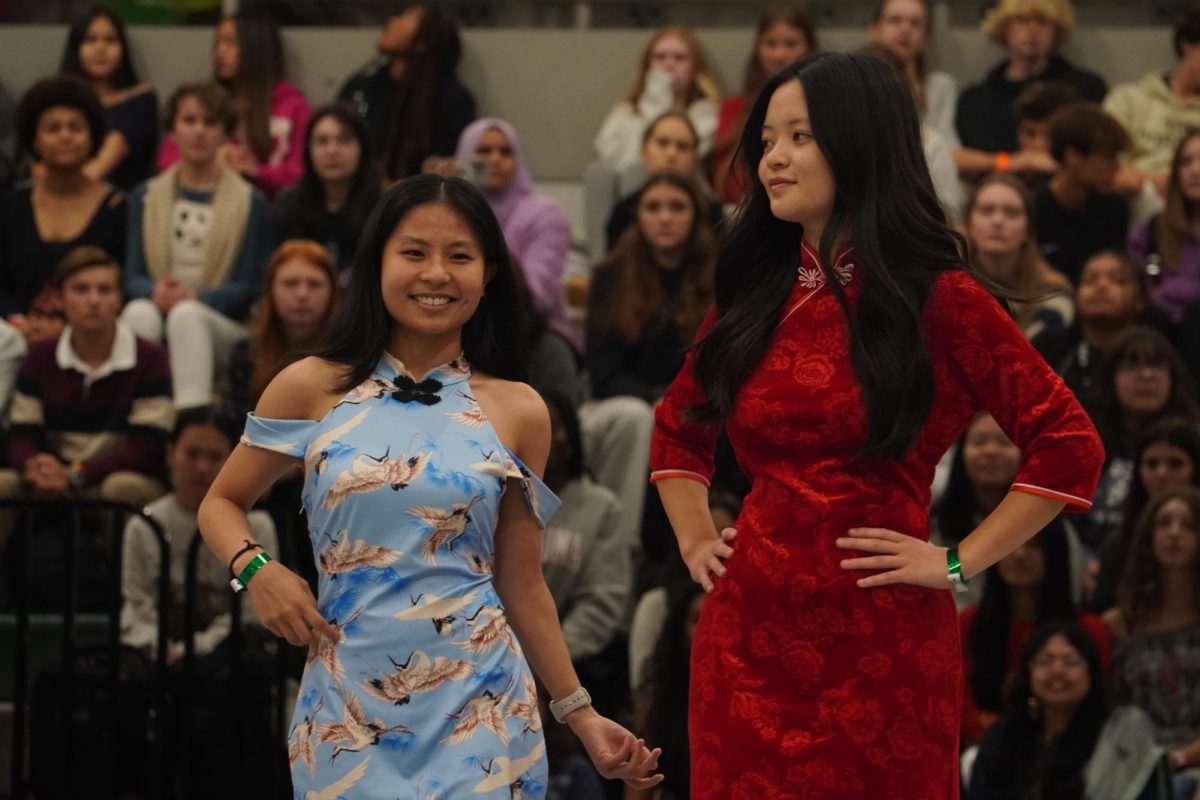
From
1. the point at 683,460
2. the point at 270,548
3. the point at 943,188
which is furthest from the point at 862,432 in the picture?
the point at 943,188

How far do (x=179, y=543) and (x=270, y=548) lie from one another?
570mm

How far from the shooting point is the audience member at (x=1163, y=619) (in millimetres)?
5719

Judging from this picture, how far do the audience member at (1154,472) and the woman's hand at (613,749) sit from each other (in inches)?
133

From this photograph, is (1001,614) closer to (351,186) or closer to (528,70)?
(351,186)

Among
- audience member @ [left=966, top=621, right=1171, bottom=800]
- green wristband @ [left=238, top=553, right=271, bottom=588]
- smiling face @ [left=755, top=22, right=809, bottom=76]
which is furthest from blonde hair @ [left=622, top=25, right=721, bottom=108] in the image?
green wristband @ [left=238, top=553, right=271, bottom=588]

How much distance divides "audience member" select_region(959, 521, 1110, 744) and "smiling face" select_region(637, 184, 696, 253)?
1.82 m

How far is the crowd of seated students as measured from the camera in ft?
19.0

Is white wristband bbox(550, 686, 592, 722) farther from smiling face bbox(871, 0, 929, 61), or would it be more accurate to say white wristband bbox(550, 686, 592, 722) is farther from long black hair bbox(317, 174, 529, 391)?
smiling face bbox(871, 0, 929, 61)

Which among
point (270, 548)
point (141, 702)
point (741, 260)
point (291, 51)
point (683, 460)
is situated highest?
point (291, 51)

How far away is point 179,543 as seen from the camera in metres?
6.25

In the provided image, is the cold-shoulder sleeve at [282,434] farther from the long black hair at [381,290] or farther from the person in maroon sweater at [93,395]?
the person in maroon sweater at [93,395]

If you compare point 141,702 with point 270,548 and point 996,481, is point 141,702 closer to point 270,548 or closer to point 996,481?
point 270,548

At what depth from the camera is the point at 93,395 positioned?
683 cm

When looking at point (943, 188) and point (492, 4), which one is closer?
point (943, 188)
